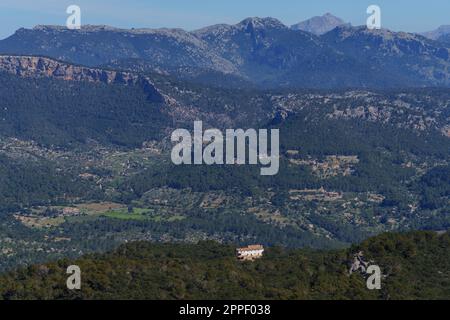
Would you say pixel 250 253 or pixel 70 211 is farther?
pixel 70 211

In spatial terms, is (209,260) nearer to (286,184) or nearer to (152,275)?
(152,275)

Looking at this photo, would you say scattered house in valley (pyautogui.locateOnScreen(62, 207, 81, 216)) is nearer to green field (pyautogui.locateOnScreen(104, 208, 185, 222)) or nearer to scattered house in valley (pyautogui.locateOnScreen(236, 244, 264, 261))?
green field (pyautogui.locateOnScreen(104, 208, 185, 222))

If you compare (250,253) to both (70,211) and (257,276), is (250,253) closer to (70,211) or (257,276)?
(257,276)

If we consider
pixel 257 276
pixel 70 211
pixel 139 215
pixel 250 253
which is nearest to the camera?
pixel 257 276

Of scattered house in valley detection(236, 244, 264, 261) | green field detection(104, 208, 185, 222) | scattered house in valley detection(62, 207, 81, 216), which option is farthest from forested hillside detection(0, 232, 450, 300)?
scattered house in valley detection(62, 207, 81, 216)

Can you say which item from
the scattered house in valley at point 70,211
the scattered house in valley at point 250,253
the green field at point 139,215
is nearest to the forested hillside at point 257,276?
the scattered house in valley at point 250,253

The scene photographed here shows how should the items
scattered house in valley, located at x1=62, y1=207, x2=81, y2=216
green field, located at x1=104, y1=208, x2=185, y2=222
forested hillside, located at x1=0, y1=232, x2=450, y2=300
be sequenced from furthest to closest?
scattered house in valley, located at x1=62, y1=207, x2=81, y2=216, green field, located at x1=104, y1=208, x2=185, y2=222, forested hillside, located at x1=0, y1=232, x2=450, y2=300

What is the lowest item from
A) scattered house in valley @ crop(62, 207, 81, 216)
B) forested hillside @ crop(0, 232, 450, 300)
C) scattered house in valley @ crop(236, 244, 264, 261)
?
scattered house in valley @ crop(62, 207, 81, 216)

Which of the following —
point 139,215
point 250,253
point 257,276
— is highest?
point 257,276

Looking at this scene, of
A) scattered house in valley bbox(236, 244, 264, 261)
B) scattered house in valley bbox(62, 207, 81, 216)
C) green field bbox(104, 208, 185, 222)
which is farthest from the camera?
scattered house in valley bbox(62, 207, 81, 216)

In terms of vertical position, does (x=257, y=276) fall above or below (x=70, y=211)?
above

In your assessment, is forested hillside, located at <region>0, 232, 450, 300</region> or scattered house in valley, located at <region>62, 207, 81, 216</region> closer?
forested hillside, located at <region>0, 232, 450, 300</region>

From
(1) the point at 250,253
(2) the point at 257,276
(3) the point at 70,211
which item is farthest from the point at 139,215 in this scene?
(2) the point at 257,276

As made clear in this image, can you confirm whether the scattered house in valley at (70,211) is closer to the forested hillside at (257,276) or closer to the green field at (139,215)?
the green field at (139,215)
